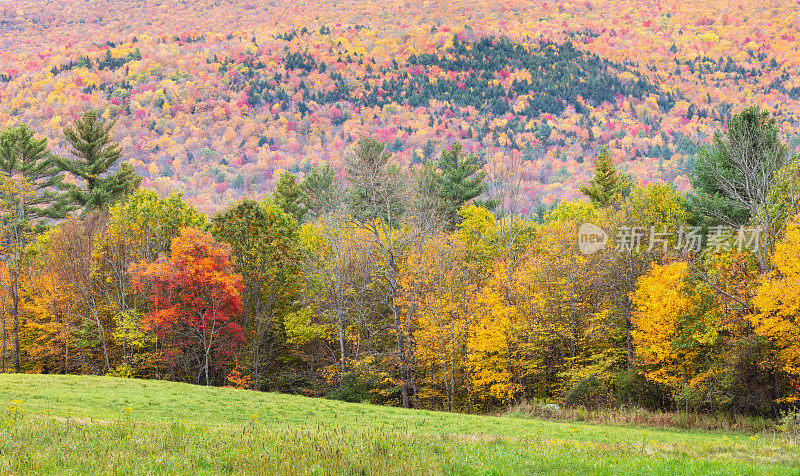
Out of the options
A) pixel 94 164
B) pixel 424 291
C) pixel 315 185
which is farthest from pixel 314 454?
pixel 315 185

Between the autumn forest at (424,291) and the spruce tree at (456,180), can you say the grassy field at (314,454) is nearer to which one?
the autumn forest at (424,291)

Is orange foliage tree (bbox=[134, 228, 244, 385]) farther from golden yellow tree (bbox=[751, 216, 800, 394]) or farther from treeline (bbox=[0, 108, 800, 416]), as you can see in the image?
golden yellow tree (bbox=[751, 216, 800, 394])

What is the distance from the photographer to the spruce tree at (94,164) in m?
53.8

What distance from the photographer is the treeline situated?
31859 millimetres

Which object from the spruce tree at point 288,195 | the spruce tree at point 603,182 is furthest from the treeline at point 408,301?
the spruce tree at point 288,195

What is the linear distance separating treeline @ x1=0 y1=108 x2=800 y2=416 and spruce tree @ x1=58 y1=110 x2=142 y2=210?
8.17m

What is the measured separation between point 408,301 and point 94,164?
3751 cm

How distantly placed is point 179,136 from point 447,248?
437 feet

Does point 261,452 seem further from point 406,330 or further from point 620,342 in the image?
point 620,342

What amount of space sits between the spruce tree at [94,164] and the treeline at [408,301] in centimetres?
817

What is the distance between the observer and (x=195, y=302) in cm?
3819

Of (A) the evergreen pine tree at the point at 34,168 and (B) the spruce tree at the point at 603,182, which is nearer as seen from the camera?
(A) the evergreen pine tree at the point at 34,168

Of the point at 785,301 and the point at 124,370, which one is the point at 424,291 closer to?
the point at 124,370

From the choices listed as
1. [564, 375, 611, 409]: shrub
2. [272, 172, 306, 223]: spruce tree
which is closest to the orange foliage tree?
[564, 375, 611, 409]: shrub
